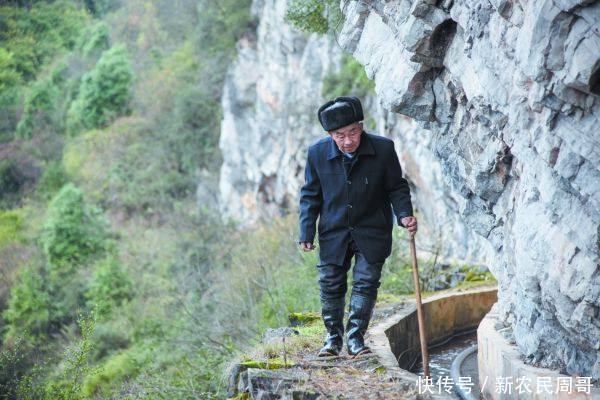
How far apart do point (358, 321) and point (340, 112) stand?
5.87ft

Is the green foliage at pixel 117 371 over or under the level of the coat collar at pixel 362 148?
under

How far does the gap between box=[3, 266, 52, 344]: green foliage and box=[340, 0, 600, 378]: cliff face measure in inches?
689

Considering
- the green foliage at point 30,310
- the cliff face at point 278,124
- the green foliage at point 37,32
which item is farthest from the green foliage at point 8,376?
the green foliage at point 37,32

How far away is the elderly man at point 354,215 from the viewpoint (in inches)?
271

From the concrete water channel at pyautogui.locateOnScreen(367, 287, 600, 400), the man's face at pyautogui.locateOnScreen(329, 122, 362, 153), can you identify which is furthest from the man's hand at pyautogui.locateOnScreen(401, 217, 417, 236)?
the concrete water channel at pyautogui.locateOnScreen(367, 287, 600, 400)

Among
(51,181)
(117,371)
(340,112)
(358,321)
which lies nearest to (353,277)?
(358,321)

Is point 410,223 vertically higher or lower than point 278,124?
higher

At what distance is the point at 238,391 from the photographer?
6711 mm

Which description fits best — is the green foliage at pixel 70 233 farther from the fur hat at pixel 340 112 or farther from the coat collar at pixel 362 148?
the fur hat at pixel 340 112

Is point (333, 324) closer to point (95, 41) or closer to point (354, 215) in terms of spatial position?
point (354, 215)

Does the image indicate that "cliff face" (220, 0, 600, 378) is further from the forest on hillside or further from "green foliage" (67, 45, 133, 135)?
"green foliage" (67, 45, 133, 135)

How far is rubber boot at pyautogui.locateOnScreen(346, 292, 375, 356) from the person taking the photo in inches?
272

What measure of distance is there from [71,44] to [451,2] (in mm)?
43004

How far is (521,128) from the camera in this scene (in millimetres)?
5898
